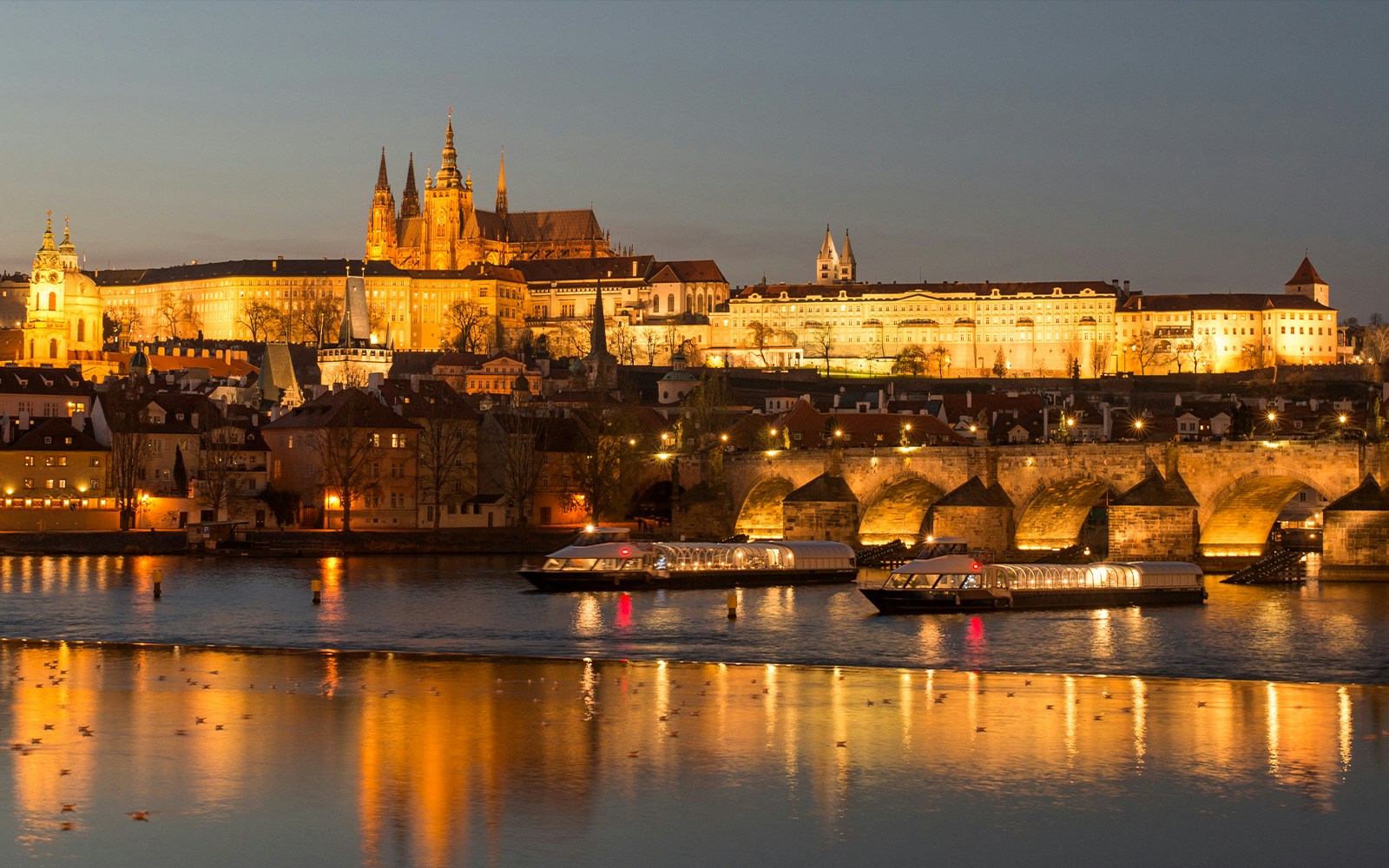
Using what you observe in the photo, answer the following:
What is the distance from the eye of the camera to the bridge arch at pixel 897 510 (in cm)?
6538

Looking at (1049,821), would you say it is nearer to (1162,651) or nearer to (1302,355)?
(1162,651)

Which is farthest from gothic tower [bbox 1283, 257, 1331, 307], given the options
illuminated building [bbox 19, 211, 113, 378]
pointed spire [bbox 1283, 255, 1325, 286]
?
illuminated building [bbox 19, 211, 113, 378]

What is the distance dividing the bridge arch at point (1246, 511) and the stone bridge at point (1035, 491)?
0.16 ft

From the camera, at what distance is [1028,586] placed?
45.9 meters

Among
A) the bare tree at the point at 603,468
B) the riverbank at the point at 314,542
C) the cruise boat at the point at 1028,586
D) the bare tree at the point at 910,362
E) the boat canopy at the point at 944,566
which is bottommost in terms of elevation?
the cruise boat at the point at 1028,586

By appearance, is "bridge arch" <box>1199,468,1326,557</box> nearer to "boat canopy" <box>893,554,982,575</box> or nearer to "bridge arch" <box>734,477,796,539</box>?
"boat canopy" <box>893,554,982,575</box>

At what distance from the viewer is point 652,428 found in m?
87.5

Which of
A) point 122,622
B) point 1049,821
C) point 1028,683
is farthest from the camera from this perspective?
point 122,622

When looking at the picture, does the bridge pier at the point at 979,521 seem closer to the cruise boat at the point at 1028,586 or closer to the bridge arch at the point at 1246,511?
the bridge arch at the point at 1246,511

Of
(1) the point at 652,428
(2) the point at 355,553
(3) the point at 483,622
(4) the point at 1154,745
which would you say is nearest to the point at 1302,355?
(1) the point at 652,428

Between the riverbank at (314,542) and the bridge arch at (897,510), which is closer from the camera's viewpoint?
the bridge arch at (897,510)

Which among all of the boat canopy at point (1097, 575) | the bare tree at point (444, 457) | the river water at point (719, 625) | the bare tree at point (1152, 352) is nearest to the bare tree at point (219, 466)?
the bare tree at point (444, 457)

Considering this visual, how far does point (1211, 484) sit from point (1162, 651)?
60.5 feet

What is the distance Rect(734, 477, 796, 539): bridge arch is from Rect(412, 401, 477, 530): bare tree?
12.1 meters
